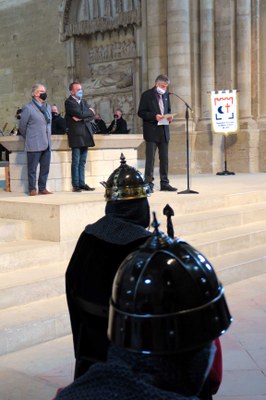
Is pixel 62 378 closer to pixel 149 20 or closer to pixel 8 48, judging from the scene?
pixel 149 20

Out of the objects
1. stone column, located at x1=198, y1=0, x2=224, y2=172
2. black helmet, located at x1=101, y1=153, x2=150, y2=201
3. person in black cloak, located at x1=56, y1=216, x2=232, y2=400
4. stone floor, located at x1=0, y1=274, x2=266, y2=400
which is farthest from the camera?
stone column, located at x1=198, y1=0, x2=224, y2=172

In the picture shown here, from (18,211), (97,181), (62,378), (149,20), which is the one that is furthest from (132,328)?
(149,20)

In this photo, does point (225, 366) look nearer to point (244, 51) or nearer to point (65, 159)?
point (65, 159)

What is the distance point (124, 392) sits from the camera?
106 centimetres

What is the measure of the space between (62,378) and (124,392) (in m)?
2.80

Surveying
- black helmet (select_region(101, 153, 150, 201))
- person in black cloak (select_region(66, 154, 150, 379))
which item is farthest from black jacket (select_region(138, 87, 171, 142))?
person in black cloak (select_region(66, 154, 150, 379))

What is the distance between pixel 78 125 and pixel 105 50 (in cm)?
891

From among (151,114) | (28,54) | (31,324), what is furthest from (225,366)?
(28,54)

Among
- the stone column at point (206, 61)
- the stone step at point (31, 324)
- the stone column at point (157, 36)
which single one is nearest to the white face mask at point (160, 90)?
the stone step at point (31, 324)

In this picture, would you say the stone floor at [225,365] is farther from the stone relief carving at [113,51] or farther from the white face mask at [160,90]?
the stone relief carving at [113,51]

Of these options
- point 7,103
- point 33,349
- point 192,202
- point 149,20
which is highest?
point 149,20

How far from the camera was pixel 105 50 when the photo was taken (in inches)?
669

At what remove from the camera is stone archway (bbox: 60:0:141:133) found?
52.9 ft

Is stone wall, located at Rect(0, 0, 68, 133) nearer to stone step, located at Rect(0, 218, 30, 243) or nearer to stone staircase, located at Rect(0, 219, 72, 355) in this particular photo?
stone step, located at Rect(0, 218, 30, 243)
